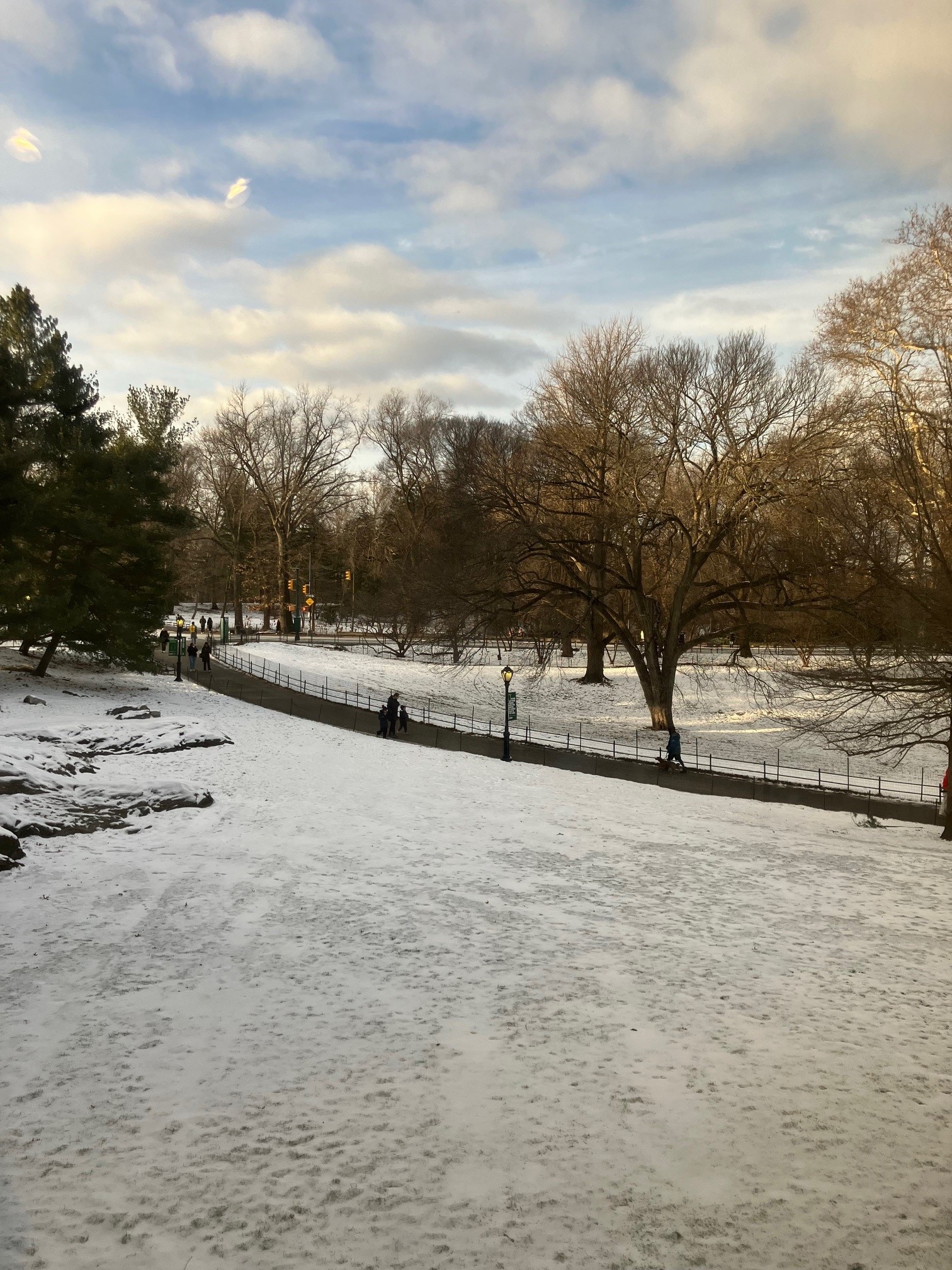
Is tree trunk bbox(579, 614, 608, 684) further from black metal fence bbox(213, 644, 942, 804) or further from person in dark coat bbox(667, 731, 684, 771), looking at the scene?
person in dark coat bbox(667, 731, 684, 771)

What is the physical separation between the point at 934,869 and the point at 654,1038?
8.58 metres

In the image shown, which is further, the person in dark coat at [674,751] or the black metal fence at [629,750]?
the person in dark coat at [674,751]

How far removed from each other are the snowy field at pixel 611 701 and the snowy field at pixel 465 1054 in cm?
1494

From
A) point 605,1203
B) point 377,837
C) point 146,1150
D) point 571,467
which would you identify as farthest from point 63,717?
point 605,1203

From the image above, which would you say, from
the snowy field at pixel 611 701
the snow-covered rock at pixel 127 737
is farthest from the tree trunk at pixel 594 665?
the snow-covered rock at pixel 127 737

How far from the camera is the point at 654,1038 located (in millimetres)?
7691

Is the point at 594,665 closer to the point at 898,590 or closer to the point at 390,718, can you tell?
the point at 390,718

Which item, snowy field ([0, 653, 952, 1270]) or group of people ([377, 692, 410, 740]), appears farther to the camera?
group of people ([377, 692, 410, 740])

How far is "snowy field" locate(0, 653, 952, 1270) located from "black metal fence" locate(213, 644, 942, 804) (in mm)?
9198

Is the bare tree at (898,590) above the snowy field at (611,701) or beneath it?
above

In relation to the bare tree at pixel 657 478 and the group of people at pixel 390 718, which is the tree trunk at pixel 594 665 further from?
the group of people at pixel 390 718

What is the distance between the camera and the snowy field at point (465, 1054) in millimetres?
5215

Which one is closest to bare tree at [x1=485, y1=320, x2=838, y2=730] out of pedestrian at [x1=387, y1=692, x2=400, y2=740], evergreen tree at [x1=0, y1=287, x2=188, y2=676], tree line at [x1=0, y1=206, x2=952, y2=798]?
tree line at [x1=0, y1=206, x2=952, y2=798]

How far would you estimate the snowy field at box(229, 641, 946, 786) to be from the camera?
2881cm
